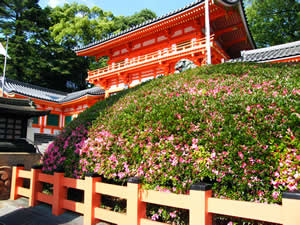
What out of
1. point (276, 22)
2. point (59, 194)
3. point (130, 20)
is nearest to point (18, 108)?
point (59, 194)

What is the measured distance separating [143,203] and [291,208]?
1.96 metres

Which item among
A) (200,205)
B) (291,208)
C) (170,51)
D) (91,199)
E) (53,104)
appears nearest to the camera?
(291,208)

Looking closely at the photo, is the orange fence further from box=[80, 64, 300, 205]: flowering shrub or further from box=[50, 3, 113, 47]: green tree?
box=[50, 3, 113, 47]: green tree

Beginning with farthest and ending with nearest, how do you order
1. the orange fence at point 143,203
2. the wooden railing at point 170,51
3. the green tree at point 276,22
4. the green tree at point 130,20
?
the green tree at point 130,20 → the green tree at point 276,22 → the wooden railing at point 170,51 → the orange fence at point 143,203

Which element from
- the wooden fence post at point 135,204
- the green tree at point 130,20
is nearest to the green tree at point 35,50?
the green tree at point 130,20

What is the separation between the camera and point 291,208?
6.95ft

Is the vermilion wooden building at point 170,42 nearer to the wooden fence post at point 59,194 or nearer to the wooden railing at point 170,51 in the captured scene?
the wooden railing at point 170,51

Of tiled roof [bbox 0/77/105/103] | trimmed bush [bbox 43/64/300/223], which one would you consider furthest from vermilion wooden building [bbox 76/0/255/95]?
trimmed bush [bbox 43/64/300/223]

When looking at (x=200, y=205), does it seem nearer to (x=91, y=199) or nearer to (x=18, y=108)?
(x=91, y=199)

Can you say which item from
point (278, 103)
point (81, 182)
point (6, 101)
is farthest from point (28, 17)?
point (278, 103)

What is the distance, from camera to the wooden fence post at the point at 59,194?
4.34 meters

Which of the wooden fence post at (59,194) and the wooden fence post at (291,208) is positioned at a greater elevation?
the wooden fence post at (291,208)

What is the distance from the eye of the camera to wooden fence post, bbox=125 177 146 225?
10.5ft

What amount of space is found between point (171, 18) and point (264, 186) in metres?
11.4
